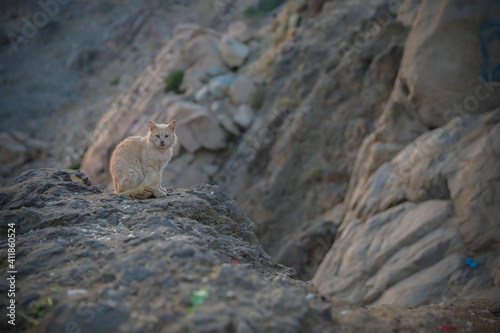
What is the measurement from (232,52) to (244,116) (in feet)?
14.4

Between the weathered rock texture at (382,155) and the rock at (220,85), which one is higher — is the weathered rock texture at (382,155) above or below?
below

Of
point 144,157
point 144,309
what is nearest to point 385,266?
point 144,157

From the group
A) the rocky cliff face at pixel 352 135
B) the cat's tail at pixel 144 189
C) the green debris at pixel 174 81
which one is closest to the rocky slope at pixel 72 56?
the rocky cliff face at pixel 352 135

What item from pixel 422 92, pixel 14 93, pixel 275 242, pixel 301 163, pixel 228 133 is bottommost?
pixel 275 242

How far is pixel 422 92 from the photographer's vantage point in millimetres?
10336

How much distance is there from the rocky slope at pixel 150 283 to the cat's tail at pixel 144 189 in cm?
43

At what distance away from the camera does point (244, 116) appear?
17.9m

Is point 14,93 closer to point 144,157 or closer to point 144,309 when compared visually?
point 144,157

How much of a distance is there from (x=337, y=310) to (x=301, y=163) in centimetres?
1130

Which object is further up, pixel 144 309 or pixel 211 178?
pixel 144 309

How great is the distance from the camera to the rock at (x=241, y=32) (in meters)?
21.7

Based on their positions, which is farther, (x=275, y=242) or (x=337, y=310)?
(x=275, y=242)

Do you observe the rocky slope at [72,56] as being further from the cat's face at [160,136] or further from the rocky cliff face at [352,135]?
the cat's face at [160,136]

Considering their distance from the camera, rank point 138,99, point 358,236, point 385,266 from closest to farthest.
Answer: point 385,266, point 358,236, point 138,99
